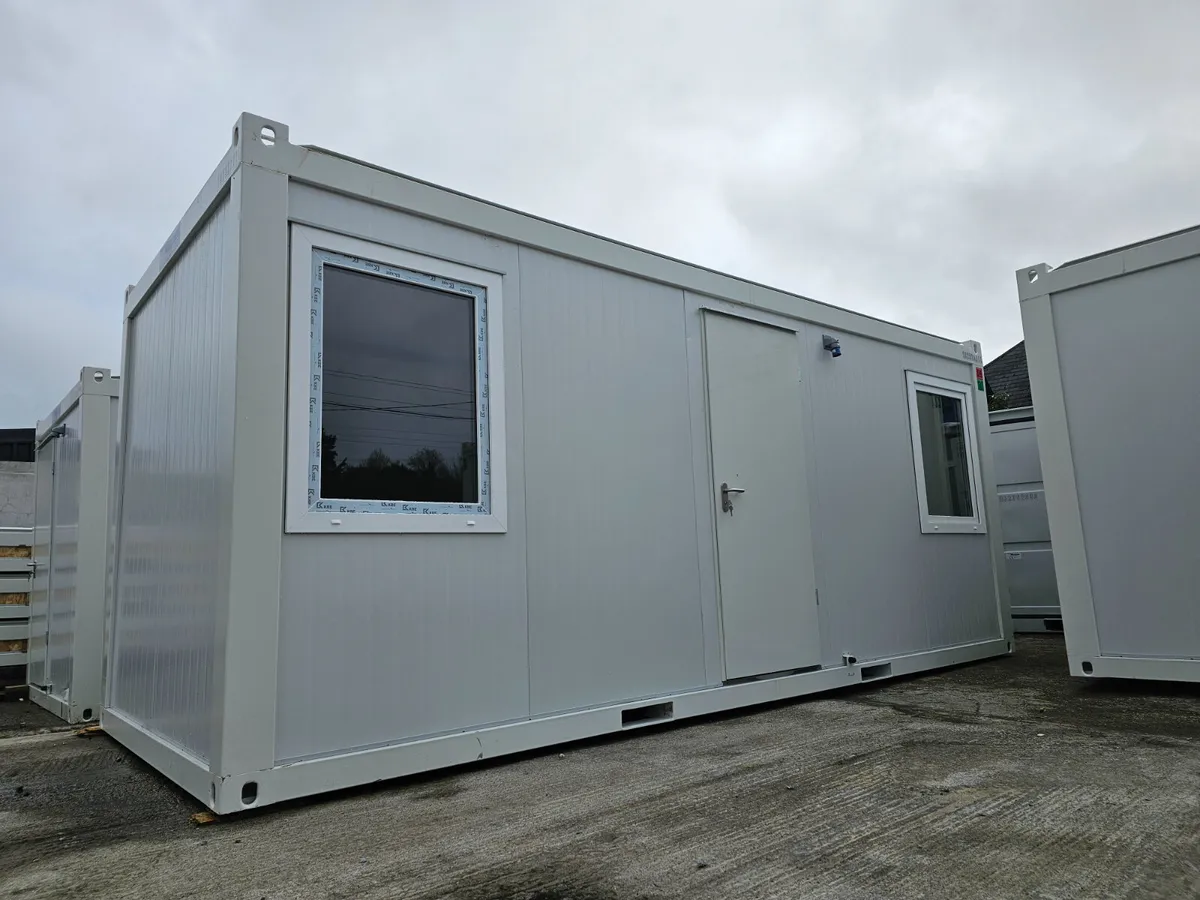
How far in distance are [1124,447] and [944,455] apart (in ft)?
5.38

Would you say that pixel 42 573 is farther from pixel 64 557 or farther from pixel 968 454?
pixel 968 454

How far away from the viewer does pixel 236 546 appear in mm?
2498

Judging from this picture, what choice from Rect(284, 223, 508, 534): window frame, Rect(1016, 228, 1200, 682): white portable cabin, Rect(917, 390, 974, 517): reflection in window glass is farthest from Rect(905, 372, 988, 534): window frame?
Rect(284, 223, 508, 534): window frame

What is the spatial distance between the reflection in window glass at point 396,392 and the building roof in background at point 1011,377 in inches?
542

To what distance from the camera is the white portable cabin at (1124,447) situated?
13.3 feet

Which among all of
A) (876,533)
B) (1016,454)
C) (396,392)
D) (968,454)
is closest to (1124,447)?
(876,533)

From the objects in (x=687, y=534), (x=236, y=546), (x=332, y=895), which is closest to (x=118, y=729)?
(x=236, y=546)

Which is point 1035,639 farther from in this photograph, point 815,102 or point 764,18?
point 764,18

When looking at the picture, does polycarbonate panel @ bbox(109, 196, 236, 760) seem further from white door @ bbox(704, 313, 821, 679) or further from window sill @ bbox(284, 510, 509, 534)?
white door @ bbox(704, 313, 821, 679)

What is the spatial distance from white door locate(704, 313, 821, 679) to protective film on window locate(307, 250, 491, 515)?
1.58m

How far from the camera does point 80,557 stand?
182 inches

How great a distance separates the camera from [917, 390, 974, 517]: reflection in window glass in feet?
18.6

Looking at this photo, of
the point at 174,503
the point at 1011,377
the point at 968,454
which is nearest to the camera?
the point at 174,503

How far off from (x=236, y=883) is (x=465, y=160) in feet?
30.2
